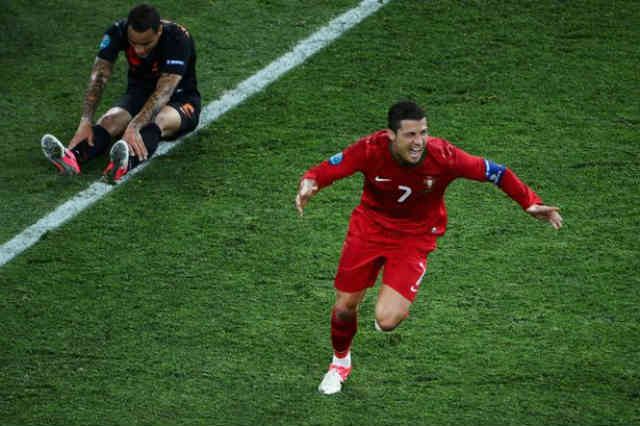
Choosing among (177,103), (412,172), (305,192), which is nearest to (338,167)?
(305,192)

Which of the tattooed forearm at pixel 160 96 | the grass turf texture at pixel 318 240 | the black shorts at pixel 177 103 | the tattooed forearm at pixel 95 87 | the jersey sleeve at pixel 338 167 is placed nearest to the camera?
the jersey sleeve at pixel 338 167

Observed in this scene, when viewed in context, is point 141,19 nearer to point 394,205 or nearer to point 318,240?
point 318,240

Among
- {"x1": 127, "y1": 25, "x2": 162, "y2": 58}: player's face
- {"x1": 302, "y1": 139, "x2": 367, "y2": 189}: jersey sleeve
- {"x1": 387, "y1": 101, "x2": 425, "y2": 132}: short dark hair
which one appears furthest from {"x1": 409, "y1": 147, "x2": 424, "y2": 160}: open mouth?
{"x1": 127, "y1": 25, "x2": 162, "y2": 58}: player's face

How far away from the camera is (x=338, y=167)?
16.9 ft

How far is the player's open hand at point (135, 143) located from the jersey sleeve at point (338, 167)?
228 centimetres

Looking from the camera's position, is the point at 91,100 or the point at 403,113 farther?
the point at 91,100

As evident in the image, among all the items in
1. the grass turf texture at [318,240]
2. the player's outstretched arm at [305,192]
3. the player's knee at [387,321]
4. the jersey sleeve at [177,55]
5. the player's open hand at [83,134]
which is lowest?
the grass turf texture at [318,240]

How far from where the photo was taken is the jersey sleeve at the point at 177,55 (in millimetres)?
7430

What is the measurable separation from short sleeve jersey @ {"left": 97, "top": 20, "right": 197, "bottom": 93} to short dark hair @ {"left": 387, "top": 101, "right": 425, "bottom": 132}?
278 centimetres

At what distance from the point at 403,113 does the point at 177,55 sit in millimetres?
2879

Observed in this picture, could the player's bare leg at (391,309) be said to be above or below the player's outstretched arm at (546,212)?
below

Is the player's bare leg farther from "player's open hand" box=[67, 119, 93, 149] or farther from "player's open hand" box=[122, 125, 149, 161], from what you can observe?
"player's open hand" box=[67, 119, 93, 149]

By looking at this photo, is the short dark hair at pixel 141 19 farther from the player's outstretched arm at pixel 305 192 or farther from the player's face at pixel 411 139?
the player's face at pixel 411 139

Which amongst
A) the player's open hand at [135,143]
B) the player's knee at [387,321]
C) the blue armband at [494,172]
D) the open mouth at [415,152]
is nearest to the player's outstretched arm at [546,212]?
the blue armband at [494,172]
